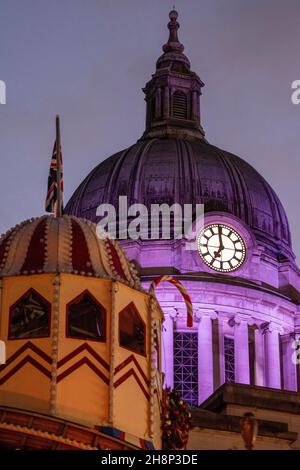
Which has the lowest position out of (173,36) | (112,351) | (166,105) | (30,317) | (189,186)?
(112,351)

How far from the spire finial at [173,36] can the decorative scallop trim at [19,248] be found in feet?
212

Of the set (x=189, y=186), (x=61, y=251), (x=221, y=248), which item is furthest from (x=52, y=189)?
(x=189, y=186)

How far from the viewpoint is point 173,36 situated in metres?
110

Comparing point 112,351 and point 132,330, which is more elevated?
point 132,330

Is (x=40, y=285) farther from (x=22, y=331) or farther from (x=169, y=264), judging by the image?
(x=169, y=264)

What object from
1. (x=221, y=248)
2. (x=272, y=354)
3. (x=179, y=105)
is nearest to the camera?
(x=272, y=354)

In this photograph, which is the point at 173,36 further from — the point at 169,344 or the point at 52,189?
the point at 52,189

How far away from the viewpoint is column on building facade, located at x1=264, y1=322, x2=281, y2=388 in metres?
90.8

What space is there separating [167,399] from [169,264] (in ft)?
152

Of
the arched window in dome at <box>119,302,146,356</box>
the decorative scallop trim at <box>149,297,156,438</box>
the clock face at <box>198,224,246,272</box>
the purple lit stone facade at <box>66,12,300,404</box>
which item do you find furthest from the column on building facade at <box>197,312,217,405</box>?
the arched window in dome at <box>119,302,146,356</box>

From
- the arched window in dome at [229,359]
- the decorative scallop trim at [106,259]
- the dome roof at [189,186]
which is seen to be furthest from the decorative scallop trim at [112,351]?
the dome roof at [189,186]

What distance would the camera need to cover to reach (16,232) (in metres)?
45.3

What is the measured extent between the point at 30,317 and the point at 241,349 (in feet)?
158
